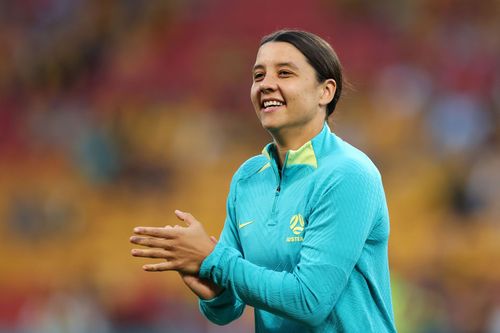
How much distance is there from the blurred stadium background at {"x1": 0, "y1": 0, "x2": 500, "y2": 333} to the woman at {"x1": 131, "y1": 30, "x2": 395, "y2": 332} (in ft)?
15.5

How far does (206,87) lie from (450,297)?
3278 mm

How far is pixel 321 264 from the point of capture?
2566 mm

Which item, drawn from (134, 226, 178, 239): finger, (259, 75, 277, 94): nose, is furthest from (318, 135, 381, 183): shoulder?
(134, 226, 178, 239): finger

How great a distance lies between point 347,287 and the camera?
2648mm

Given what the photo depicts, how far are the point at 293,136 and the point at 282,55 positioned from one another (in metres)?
0.24

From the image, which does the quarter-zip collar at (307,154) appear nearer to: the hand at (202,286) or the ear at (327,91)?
the ear at (327,91)

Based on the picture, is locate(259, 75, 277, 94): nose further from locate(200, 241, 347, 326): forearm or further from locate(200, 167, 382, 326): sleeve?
locate(200, 241, 347, 326): forearm

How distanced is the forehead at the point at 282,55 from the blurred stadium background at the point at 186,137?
486 cm

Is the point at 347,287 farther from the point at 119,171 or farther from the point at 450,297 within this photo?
the point at 119,171

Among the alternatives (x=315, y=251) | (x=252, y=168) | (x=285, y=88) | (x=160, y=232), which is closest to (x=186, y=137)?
(x=252, y=168)

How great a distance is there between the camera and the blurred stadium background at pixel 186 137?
809 centimetres

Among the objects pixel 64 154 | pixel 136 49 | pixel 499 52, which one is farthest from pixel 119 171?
pixel 499 52

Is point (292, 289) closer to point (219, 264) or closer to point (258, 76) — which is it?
point (219, 264)

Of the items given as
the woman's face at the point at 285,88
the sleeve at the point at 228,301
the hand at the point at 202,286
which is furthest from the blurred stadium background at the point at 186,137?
the woman's face at the point at 285,88
